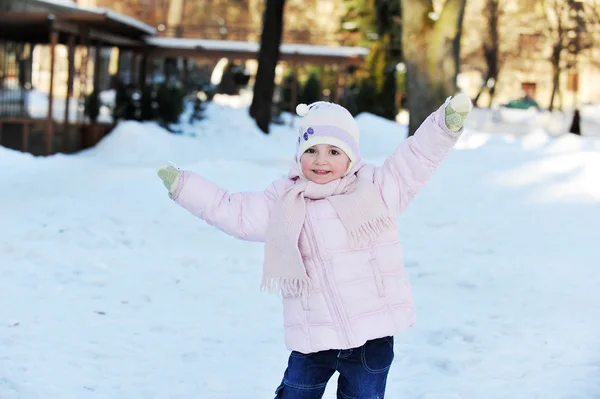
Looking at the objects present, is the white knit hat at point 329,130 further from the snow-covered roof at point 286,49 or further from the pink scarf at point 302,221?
the snow-covered roof at point 286,49

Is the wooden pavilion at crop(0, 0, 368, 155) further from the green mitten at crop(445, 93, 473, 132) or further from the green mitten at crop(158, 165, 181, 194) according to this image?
the green mitten at crop(445, 93, 473, 132)

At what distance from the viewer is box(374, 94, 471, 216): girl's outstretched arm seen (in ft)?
11.5

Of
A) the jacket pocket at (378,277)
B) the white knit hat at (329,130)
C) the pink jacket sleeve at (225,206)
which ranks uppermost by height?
the white knit hat at (329,130)

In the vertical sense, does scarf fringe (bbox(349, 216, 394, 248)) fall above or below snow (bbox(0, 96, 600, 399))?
above

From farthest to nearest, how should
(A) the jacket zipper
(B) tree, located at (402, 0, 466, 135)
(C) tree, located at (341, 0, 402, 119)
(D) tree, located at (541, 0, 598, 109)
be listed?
(D) tree, located at (541, 0, 598, 109) < (C) tree, located at (341, 0, 402, 119) < (B) tree, located at (402, 0, 466, 135) < (A) the jacket zipper

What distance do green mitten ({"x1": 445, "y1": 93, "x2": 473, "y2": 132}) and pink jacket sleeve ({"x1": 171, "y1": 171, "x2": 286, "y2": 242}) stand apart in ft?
2.25

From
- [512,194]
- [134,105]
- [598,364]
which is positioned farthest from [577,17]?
[598,364]

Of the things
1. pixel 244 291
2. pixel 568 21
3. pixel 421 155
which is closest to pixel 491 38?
pixel 568 21

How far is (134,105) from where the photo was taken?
74.4 feet

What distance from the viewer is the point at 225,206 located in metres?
3.64

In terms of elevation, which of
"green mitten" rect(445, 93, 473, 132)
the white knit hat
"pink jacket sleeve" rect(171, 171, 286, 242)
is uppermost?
"green mitten" rect(445, 93, 473, 132)

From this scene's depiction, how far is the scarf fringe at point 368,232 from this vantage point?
3494 millimetres

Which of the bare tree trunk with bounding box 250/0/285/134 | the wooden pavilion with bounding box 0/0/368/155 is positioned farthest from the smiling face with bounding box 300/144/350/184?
the bare tree trunk with bounding box 250/0/285/134

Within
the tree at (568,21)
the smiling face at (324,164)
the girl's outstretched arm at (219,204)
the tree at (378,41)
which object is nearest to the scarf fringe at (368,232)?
the smiling face at (324,164)
